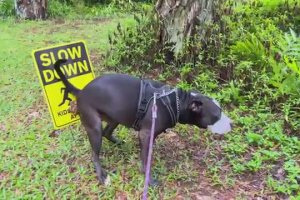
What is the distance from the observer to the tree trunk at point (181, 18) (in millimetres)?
5371

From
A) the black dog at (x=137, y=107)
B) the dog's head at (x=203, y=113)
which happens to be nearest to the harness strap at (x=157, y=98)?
the black dog at (x=137, y=107)

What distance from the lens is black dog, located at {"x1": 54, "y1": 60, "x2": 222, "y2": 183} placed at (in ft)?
10.8

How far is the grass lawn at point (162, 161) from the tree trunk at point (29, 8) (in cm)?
548

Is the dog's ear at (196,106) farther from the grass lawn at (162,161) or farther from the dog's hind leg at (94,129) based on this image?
the dog's hind leg at (94,129)

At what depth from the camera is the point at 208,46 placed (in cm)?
535

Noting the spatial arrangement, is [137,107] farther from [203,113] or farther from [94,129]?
[203,113]

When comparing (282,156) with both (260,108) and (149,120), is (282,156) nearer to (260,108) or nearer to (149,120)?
(260,108)

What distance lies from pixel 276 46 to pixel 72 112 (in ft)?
9.78

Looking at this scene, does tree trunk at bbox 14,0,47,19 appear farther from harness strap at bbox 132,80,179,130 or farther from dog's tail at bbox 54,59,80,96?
harness strap at bbox 132,80,179,130

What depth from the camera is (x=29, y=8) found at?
975 cm

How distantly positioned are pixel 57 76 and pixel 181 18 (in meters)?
2.24

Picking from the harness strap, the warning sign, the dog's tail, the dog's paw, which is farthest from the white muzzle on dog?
the warning sign

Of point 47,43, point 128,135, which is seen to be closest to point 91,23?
point 47,43

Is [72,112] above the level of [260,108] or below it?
above
